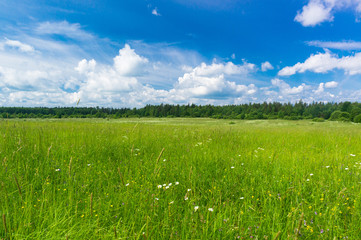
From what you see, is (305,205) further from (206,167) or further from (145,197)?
(145,197)

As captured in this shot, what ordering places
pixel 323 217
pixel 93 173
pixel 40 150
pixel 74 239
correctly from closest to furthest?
1. pixel 74 239
2. pixel 323 217
3. pixel 93 173
4. pixel 40 150

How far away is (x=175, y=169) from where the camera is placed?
3.64 metres

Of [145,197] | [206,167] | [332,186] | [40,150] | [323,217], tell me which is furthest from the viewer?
[40,150]

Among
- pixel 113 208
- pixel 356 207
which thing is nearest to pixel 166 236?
pixel 113 208

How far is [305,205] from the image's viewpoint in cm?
250

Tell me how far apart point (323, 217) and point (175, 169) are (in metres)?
2.42

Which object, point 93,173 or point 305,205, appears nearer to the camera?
point 305,205

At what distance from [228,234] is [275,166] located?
2548mm

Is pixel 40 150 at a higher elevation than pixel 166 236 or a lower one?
higher

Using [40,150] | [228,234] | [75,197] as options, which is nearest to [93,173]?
[75,197]

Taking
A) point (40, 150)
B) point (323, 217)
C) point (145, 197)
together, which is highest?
point (40, 150)

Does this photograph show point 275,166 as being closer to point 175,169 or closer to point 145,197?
point 175,169

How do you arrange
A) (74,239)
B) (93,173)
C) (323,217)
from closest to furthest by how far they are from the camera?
(74,239) → (323,217) → (93,173)

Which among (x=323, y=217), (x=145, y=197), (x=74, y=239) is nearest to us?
(x=74, y=239)
